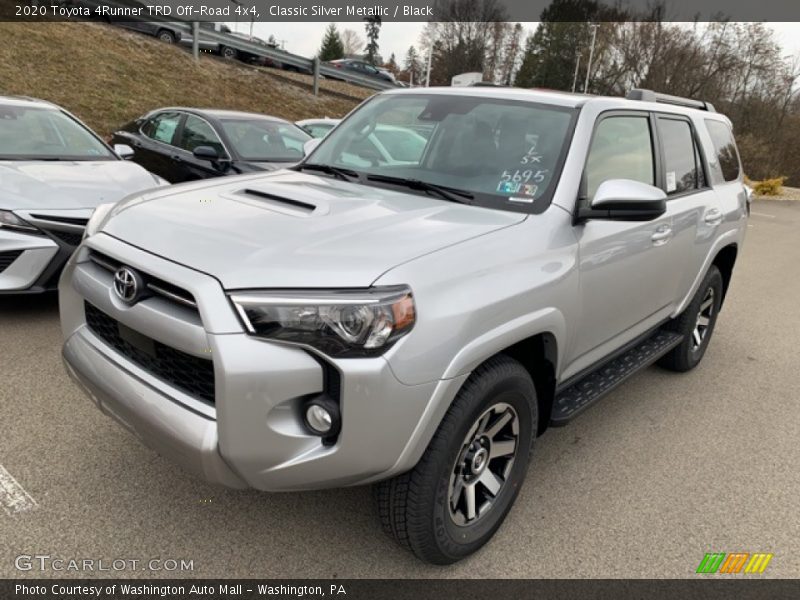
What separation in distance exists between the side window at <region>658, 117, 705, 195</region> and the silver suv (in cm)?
19

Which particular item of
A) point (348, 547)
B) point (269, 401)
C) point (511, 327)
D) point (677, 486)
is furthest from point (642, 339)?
point (269, 401)

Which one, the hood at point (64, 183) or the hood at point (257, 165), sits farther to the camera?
the hood at point (257, 165)

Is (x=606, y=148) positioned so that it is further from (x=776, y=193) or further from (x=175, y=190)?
(x=776, y=193)

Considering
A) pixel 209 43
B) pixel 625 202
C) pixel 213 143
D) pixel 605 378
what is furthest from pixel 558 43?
pixel 625 202

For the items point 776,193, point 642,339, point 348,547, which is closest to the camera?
point 348,547

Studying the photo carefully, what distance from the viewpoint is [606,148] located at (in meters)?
3.17

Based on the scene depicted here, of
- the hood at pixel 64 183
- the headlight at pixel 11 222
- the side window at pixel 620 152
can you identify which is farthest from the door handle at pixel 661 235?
the headlight at pixel 11 222

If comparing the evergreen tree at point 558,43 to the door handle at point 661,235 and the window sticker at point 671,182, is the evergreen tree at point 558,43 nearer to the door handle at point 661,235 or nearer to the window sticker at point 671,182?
the window sticker at point 671,182

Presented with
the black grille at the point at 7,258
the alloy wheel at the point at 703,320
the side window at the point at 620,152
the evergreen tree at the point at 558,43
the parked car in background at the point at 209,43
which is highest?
the evergreen tree at the point at 558,43

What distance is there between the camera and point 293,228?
7.61 ft

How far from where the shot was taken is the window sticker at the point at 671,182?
375 centimetres

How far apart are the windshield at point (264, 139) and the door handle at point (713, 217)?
4650 millimetres

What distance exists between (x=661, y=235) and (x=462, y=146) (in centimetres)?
124

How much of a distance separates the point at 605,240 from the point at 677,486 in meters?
1.36
